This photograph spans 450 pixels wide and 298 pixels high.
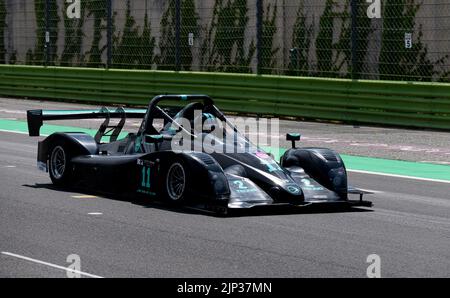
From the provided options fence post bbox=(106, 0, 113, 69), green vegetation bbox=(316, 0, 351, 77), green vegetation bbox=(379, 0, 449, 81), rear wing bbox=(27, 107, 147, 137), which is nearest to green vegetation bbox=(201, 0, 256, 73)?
green vegetation bbox=(316, 0, 351, 77)

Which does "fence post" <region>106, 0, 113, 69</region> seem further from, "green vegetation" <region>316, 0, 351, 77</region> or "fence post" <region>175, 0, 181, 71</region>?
"green vegetation" <region>316, 0, 351, 77</region>

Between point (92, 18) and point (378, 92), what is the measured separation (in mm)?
10839

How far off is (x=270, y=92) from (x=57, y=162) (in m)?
11.5

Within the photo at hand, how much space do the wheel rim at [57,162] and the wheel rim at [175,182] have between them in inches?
84.9

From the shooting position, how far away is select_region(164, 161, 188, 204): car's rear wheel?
11.5 meters

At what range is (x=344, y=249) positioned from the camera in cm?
955

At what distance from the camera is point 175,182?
11758 millimetres

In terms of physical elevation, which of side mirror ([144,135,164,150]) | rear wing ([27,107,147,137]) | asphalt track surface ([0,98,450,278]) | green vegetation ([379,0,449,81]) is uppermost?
green vegetation ([379,0,449,81])

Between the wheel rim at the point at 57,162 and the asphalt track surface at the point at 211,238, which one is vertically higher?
the wheel rim at the point at 57,162

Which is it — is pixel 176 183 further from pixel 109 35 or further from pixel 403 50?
pixel 109 35

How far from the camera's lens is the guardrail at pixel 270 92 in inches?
860

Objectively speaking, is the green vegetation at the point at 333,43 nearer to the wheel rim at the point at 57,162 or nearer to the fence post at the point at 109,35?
the fence post at the point at 109,35

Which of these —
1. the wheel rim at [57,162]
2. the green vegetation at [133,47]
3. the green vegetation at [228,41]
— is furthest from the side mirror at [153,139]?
the green vegetation at [133,47]

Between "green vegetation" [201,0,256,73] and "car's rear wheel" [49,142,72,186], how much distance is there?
12504 millimetres
